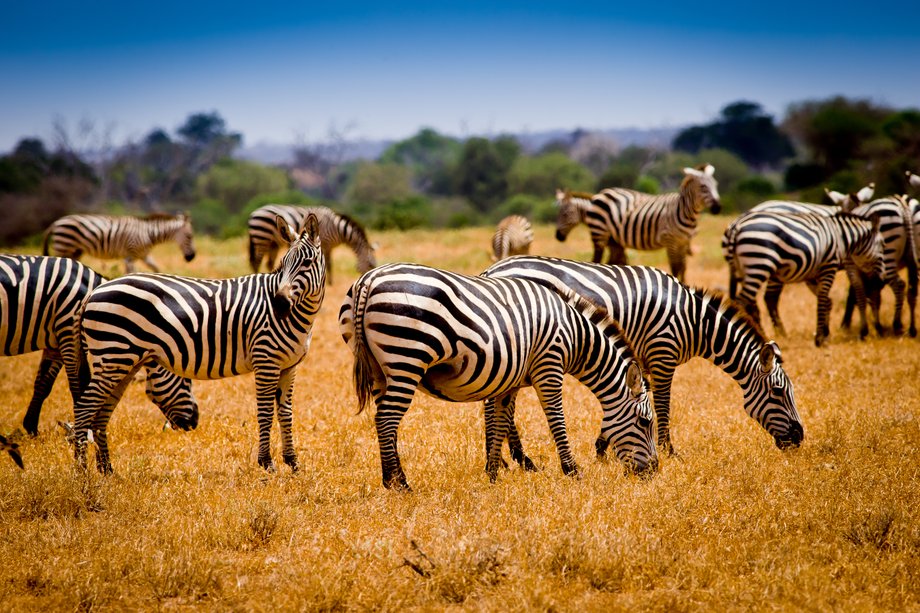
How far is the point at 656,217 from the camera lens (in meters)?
15.9

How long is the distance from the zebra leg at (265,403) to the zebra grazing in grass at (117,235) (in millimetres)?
12069

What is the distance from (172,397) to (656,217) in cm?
1013

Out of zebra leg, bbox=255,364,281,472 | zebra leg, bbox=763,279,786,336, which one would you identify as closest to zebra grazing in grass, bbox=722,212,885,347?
zebra leg, bbox=763,279,786,336

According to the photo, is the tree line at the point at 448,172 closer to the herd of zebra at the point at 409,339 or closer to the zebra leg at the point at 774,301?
the zebra leg at the point at 774,301

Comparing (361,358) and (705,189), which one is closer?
(361,358)

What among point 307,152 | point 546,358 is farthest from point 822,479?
point 307,152

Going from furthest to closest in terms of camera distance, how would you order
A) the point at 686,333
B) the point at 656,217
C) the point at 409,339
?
1. the point at 656,217
2. the point at 686,333
3. the point at 409,339

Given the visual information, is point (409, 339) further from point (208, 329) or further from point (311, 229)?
point (208, 329)

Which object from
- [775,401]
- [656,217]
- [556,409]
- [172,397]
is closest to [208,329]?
[172,397]

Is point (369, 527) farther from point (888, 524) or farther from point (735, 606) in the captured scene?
point (888, 524)

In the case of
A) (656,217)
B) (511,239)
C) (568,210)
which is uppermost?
(568,210)

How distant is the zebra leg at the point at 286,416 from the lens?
7.59 metres

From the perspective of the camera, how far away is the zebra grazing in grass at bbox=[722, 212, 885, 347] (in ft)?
40.2

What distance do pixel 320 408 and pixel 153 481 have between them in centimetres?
283
